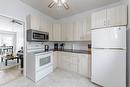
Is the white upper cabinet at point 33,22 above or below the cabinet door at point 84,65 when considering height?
above

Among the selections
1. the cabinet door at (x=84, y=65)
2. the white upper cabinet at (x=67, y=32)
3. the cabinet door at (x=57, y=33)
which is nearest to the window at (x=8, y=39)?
the cabinet door at (x=57, y=33)

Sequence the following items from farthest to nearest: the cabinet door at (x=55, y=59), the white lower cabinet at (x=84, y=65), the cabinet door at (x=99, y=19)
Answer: the cabinet door at (x=55, y=59) → the white lower cabinet at (x=84, y=65) → the cabinet door at (x=99, y=19)

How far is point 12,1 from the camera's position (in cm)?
258

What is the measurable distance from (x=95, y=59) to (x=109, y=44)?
0.60 meters

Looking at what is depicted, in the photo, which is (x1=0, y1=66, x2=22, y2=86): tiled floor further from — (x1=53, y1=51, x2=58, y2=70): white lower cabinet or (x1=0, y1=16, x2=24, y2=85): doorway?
(x1=53, y1=51, x2=58, y2=70): white lower cabinet

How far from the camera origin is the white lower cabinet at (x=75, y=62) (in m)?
2.91

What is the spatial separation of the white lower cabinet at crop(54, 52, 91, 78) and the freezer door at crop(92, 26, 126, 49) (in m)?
0.74

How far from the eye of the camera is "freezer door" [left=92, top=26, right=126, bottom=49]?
193 centimetres

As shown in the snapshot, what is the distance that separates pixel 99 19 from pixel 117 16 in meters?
0.45

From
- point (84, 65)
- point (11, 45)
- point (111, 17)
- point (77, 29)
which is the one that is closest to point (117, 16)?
point (111, 17)

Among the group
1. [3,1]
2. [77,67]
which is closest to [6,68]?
[3,1]

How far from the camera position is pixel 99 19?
2.34 meters

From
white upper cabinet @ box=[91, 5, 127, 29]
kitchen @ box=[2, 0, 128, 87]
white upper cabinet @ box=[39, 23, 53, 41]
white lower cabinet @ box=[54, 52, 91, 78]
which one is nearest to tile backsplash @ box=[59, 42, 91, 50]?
kitchen @ box=[2, 0, 128, 87]

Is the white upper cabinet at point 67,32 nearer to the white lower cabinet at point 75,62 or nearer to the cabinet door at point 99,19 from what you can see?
the white lower cabinet at point 75,62
